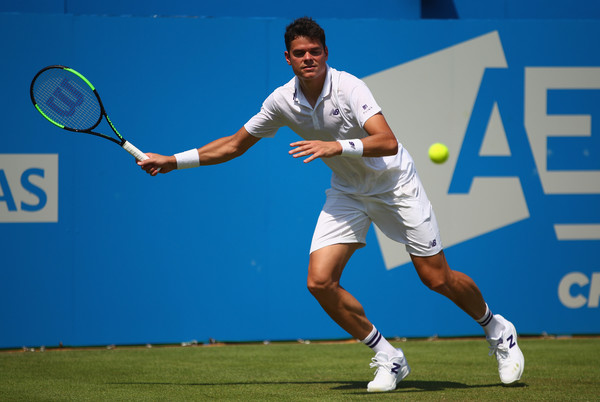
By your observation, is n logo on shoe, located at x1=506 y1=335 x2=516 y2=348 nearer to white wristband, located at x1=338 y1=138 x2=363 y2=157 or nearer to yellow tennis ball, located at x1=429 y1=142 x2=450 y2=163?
white wristband, located at x1=338 y1=138 x2=363 y2=157

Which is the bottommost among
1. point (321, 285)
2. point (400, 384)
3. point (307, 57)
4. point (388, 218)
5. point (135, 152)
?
point (400, 384)

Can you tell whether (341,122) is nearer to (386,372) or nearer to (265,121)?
(265,121)

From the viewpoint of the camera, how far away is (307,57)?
396cm

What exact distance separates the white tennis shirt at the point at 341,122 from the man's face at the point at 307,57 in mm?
107

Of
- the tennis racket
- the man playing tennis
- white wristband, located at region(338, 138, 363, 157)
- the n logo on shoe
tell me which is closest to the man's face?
the man playing tennis

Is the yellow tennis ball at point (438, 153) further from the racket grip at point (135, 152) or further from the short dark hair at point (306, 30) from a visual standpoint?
the racket grip at point (135, 152)

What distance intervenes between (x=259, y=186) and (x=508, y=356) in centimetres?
251

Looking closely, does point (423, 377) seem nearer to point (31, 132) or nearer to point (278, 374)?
point (278, 374)

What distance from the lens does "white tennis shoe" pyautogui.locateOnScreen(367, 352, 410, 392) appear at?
409 cm

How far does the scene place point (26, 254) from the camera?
19.3ft

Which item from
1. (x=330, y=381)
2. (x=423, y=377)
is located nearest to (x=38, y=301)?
(x=330, y=381)

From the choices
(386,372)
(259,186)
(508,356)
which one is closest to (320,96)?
(386,372)

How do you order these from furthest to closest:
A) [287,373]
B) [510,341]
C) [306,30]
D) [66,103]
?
[287,373] < [66,103] < [510,341] < [306,30]

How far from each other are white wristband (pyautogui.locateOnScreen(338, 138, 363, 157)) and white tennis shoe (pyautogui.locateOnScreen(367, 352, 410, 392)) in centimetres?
107
